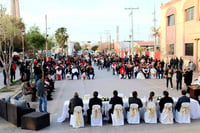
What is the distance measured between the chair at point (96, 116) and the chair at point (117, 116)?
493 millimetres

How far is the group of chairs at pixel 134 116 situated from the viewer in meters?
8.71

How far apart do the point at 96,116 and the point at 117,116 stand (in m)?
0.78

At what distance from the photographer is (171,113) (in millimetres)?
8992

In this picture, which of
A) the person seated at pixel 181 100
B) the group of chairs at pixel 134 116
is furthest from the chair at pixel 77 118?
the person seated at pixel 181 100

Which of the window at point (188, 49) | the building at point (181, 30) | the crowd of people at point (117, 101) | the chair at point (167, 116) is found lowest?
the chair at point (167, 116)

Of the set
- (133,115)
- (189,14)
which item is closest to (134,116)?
Answer: (133,115)

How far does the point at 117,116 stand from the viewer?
8.83m

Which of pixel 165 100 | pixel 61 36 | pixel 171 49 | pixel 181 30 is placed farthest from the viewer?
pixel 61 36

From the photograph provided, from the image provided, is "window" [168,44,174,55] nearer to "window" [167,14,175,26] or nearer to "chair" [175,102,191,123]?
"window" [167,14,175,26]

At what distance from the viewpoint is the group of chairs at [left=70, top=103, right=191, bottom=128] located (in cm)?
871

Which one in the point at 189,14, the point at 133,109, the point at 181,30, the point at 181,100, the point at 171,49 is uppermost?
the point at 189,14

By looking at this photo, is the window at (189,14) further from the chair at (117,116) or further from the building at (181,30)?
the chair at (117,116)

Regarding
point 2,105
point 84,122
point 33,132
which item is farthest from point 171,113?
point 2,105

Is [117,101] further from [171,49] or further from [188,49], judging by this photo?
[171,49]
